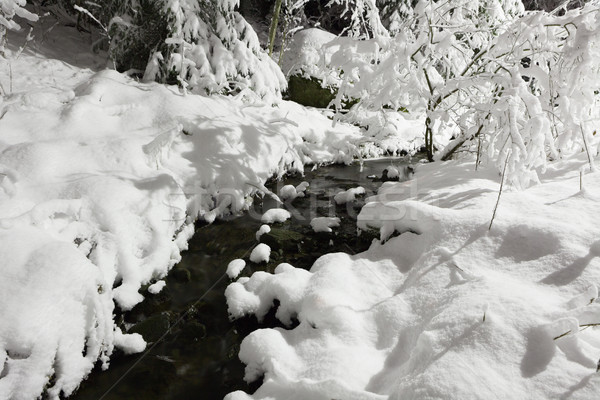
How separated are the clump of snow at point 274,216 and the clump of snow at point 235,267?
106cm

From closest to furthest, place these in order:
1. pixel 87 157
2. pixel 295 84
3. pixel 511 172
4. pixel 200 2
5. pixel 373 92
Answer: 1. pixel 511 172
2. pixel 87 157
3. pixel 373 92
4. pixel 200 2
5. pixel 295 84

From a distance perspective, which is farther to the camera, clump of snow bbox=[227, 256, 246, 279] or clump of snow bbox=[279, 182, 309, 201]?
clump of snow bbox=[279, 182, 309, 201]

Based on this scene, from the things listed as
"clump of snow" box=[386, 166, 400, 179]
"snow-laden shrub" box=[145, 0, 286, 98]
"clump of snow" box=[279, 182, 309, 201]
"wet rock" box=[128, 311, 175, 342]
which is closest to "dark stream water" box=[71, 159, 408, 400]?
"wet rock" box=[128, 311, 175, 342]

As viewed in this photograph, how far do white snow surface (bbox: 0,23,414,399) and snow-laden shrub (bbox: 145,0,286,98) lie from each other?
0.54m

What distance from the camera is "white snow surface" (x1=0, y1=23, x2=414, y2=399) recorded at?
231 cm

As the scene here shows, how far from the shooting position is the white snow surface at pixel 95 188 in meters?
2.31

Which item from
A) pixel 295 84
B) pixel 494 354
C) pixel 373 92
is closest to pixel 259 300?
pixel 494 354

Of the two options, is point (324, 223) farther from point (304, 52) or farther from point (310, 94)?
point (304, 52)

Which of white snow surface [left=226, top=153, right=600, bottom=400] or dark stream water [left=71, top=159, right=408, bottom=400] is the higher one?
white snow surface [left=226, top=153, right=600, bottom=400]

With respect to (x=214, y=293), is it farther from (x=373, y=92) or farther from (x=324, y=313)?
(x=373, y=92)

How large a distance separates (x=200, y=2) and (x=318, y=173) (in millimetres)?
4102

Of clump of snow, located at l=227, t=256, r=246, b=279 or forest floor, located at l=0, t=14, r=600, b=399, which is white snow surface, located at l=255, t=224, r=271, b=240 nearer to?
clump of snow, located at l=227, t=256, r=246, b=279

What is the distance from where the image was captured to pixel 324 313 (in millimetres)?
2611

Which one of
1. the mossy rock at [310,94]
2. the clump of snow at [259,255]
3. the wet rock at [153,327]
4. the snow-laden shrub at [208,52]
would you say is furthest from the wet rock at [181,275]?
the mossy rock at [310,94]
